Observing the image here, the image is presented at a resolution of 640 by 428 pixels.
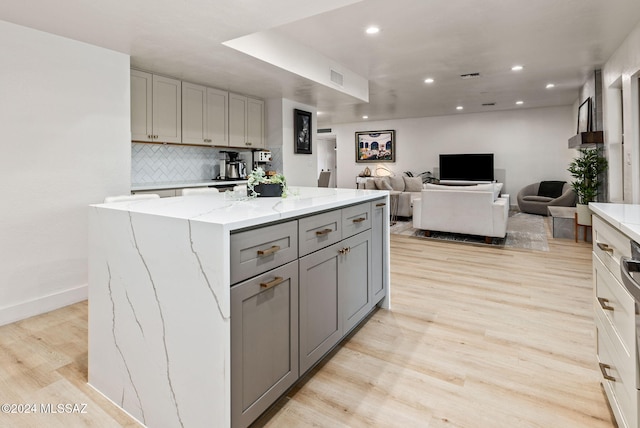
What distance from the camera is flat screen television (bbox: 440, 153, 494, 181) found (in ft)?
29.7

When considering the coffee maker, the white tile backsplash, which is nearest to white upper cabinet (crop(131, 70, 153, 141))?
the white tile backsplash

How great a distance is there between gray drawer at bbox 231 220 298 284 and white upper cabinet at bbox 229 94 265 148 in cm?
387

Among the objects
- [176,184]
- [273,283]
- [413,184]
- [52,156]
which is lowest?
[273,283]

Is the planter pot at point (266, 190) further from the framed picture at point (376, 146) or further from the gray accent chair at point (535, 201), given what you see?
the framed picture at point (376, 146)

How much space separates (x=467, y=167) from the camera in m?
9.30

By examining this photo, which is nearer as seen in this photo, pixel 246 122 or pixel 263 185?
pixel 263 185

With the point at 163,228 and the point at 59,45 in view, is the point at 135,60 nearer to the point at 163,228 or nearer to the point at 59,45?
the point at 59,45

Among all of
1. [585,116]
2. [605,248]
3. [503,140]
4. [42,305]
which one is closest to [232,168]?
[42,305]

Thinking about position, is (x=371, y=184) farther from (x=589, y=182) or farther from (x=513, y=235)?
(x=589, y=182)

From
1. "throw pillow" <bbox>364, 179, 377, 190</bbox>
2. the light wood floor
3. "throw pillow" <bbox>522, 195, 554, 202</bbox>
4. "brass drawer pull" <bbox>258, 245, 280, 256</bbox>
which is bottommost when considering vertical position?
the light wood floor

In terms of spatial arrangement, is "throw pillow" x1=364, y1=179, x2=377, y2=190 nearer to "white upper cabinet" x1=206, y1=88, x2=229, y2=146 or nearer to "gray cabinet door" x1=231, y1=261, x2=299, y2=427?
"white upper cabinet" x1=206, y1=88, x2=229, y2=146

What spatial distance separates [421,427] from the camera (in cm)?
150

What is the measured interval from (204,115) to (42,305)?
9.32 ft

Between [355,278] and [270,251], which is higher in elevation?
[270,251]
